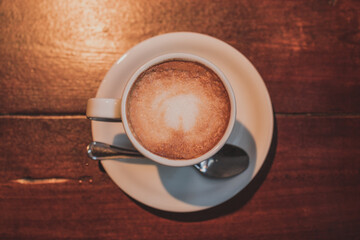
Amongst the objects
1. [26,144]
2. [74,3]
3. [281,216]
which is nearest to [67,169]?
[26,144]

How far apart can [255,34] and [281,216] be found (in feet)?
2.25

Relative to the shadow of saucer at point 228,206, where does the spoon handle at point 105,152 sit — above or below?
above

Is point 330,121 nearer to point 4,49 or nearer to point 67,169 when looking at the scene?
point 67,169

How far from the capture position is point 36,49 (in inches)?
35.8

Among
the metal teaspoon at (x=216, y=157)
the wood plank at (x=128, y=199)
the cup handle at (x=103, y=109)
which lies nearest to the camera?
the cup handle at (x=103, y=109)

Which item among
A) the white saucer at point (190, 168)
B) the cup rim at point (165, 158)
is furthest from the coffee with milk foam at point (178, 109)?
the white saucer at point (190, 168)

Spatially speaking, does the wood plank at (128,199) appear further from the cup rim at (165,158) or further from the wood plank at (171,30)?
the cup rim at (165,158)

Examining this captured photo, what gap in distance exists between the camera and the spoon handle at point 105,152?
0.75 meters

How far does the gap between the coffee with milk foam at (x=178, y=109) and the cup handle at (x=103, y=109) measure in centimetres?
4

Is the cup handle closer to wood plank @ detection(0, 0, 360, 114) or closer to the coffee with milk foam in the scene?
the coffee with milk foam

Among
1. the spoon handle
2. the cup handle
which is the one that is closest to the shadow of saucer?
the spoon handle

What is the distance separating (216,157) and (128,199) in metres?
0.35

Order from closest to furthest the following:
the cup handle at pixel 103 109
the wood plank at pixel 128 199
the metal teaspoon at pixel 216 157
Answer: the cup handle at pixel 103 109, the metal teaspoon at pixel 216 157, the wood plank at pixel 128 199

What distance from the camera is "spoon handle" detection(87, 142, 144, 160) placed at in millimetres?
749
